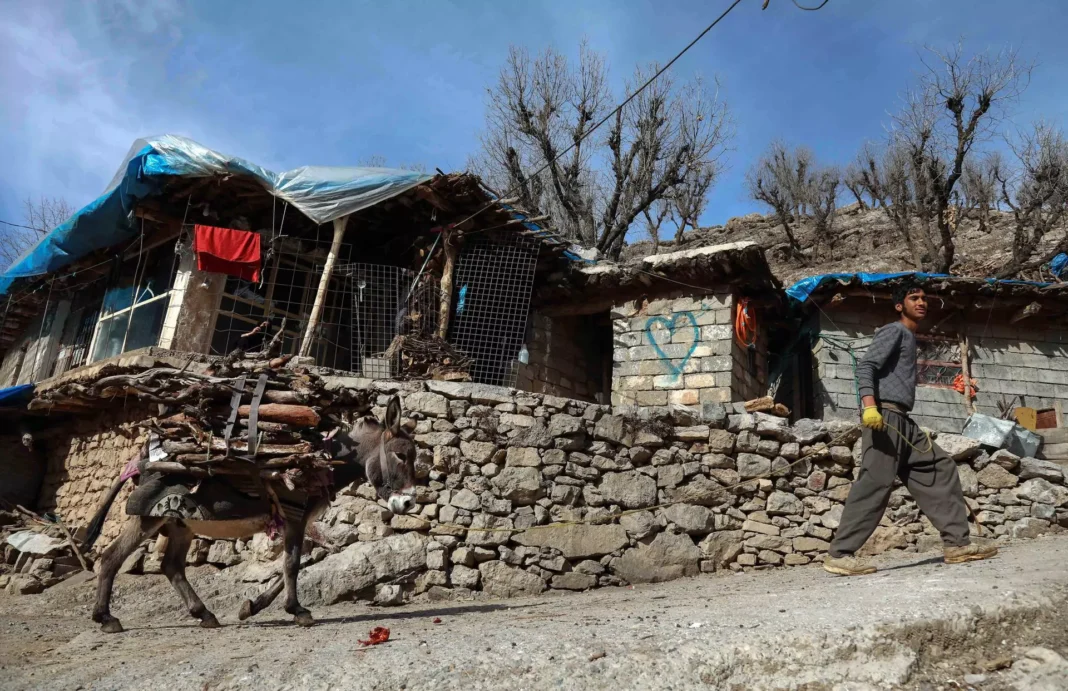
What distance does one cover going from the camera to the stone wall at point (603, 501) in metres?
6.84

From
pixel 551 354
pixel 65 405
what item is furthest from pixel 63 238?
pixel 551 354

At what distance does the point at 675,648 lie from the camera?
3.20 meters

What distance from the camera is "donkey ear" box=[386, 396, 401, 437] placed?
5305 millimetres

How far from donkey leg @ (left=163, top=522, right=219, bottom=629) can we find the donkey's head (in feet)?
3.78

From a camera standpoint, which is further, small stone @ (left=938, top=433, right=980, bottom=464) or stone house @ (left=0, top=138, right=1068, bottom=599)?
small stone @ (left=938, top=433, right=980, bottom=464)

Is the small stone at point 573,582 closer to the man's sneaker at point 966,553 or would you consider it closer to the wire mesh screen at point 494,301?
the man's sneaker at point 966,553

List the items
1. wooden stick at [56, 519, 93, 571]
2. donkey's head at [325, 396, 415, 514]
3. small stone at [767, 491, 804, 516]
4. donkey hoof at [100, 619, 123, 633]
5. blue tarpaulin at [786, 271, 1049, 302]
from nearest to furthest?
donkey hoof at [100, 619, 123, 633] → donkey's head at [325, 396, 415, 514] → small stone at [767, 491, 804, 516] → wooden stick at [56, 519, 93, 571] → blue tarpaulin at [786, 271, 1049, 302]

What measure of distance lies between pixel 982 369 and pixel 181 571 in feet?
37.1

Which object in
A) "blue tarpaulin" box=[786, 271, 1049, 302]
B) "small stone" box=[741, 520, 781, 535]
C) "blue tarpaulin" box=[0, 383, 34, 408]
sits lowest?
"small stone" box=[741, 520, 781, 535]

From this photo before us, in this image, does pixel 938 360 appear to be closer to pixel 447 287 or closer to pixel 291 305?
pixel 447 287

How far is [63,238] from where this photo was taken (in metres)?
11.1

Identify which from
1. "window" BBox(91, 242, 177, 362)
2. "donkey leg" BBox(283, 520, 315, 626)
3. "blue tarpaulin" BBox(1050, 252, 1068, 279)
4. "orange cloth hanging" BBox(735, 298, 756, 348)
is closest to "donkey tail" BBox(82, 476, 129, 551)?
"donkey leg" BBox(283, 520, 315, 626)

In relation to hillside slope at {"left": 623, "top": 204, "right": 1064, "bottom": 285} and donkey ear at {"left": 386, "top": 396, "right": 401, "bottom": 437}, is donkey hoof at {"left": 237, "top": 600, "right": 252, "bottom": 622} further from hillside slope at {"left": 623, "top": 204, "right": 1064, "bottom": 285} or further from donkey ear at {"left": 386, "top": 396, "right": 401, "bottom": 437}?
hillside slope at {"left": 623, "top": 204, "right": 1064, "bottom": 285}

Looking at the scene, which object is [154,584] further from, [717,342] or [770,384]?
[770,384]
